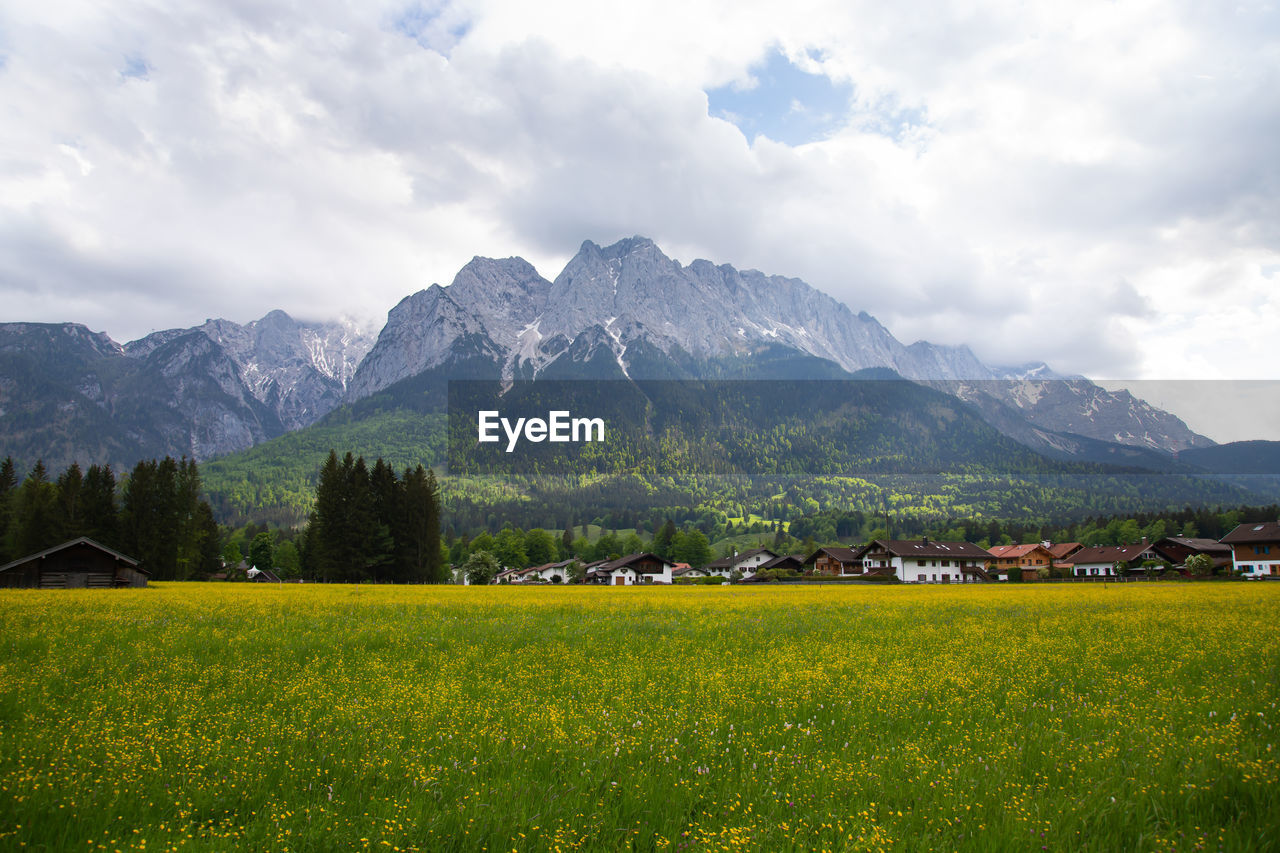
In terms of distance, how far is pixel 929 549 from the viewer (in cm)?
9900

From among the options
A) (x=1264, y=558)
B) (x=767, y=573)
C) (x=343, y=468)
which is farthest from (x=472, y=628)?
(x=1264, y=558)

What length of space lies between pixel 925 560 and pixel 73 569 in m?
100.0

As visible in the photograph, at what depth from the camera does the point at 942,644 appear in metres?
16.3

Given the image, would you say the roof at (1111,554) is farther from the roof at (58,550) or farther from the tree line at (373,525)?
the roof at (58,550)

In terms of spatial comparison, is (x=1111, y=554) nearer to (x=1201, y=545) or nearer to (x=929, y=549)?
(x=1201, y=545)

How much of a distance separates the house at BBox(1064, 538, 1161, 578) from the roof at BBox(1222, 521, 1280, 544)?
37.0 feet

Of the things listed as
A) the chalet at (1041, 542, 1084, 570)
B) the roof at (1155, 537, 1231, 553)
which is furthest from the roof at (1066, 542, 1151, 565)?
the roof at (1155, 537, 1231, 553)

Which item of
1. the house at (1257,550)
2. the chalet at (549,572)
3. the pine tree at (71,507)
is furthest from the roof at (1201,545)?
the pine tree at (71,507)

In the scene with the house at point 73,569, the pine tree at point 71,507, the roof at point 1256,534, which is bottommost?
the roof at point 1256,534

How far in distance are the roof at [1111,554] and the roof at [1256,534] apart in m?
16.6

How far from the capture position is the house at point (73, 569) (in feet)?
156

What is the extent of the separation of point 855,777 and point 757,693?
3910 millimetres

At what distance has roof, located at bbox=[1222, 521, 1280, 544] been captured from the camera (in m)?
80.1

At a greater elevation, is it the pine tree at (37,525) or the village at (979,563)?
the pine tree at (37,525)
